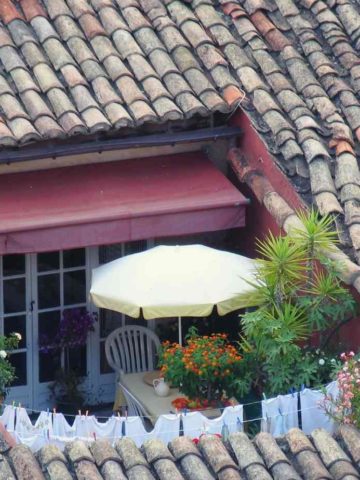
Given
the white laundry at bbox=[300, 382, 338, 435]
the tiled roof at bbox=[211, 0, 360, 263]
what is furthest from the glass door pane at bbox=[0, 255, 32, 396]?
the white laundry at bbox=[300, 382, 338, 435]

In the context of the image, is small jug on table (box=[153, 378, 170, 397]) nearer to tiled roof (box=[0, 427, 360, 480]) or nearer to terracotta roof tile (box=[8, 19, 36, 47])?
tiled roof (box=[0, 427, 360, 480])

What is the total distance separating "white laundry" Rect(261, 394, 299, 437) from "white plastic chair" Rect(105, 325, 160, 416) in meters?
2.60

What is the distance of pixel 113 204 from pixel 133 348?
1863mm

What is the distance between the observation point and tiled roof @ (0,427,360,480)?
10.5 metres

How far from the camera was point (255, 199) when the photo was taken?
1421 cm

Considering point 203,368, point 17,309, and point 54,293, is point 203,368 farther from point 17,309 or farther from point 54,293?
point 17,309

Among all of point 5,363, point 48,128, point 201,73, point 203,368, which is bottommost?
point 203,368

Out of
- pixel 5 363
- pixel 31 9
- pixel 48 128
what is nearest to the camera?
pixel 5 363

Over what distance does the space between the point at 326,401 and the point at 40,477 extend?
2.81 m

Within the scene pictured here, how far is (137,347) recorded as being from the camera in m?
14.8

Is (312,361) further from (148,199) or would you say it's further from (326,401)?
(148,199)

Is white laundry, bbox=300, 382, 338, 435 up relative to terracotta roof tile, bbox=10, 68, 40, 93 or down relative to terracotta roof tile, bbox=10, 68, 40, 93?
down

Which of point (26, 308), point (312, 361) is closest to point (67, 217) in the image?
point (26, 308)

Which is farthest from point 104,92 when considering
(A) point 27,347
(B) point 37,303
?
(A) point 27,347
